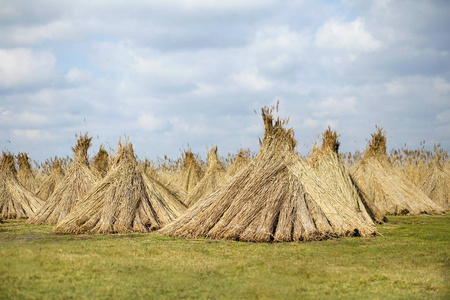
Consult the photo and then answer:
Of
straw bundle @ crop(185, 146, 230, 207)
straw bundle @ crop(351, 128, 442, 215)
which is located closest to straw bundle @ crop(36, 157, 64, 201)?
straw bundle @ crop(185, 146, 230, 207)

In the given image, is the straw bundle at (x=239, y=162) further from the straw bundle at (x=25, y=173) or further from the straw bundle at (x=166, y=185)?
the straw bundle at (x=25, y=173)

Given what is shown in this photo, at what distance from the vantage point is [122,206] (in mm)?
10914

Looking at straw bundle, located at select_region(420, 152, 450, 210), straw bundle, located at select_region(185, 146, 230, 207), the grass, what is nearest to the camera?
the grass

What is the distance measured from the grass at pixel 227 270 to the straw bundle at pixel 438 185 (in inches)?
510

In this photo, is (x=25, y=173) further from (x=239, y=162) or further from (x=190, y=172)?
(x=239, y=162)

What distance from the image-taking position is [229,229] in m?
8.81

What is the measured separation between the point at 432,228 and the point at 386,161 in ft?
21.6

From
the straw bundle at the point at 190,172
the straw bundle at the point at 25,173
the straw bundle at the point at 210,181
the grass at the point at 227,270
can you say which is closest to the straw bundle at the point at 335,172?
A: the grass at the point at 227,270

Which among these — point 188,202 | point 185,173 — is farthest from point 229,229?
point 185,173

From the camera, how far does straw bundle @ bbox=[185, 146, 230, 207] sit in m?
17.5

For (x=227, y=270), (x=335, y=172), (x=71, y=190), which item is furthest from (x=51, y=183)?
(x=227, y=270)

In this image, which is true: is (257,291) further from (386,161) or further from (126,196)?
(386,161)

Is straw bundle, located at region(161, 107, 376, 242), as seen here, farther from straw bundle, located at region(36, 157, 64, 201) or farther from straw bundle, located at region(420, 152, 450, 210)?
straw bundle, located at region(420, 152, 450, 210)

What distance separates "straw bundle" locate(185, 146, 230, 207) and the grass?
910 cm
